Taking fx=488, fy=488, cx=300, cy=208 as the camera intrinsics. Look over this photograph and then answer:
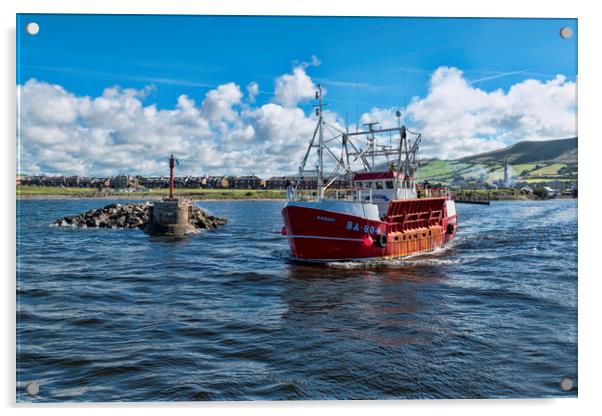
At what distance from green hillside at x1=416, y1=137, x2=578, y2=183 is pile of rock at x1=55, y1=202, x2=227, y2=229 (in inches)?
927

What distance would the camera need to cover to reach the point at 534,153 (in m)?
12.4

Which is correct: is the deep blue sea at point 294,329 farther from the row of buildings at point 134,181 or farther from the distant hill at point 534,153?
the distant hill at point 534,153

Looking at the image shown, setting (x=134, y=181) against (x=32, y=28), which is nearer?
(x=32, y=28)

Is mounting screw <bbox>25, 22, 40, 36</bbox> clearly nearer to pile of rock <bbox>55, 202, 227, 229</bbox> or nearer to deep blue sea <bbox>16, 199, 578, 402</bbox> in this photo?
deep blue sea <bbox>16, 199, 578, 402</bbox>

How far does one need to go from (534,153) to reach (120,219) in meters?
34.0

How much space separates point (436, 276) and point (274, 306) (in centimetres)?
706

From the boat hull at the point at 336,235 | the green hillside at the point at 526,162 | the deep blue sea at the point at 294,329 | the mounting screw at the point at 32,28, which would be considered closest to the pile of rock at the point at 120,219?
the deep blue sea at the point at 294,329

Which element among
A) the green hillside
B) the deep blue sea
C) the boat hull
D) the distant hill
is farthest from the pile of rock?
the distant hill

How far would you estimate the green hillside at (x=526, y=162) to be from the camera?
1034 centimetres

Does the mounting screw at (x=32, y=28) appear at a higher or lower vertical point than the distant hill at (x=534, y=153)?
higher

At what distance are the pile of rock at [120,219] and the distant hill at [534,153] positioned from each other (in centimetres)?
2755

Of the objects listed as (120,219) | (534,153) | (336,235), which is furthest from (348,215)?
(120,219)

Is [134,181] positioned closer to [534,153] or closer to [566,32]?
[534,153]
